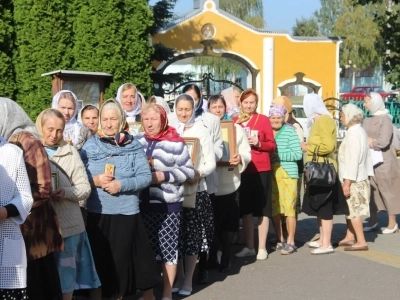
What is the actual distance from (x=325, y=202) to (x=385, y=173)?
2.04m

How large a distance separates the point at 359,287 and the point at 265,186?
1.81 meters

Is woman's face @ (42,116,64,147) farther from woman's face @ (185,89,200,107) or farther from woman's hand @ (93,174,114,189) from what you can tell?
woman's face @ (185,89,200,107)

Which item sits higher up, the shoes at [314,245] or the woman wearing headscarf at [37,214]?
the woman wearing headscarf at [37,214]

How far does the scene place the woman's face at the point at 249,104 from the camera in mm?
9086

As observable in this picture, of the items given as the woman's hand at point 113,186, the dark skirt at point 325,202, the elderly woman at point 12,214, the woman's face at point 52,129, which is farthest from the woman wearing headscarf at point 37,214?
the dark skirt at point 325,202

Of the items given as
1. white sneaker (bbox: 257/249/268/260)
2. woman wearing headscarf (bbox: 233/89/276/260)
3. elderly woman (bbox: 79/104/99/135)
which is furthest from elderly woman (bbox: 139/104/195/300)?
white sneaker (bbox: 257/249/268/260)

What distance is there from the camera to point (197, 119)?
8.06m

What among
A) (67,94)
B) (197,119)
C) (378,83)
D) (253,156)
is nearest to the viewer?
(67,94)

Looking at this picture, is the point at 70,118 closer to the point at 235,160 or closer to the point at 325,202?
the point at 235,160

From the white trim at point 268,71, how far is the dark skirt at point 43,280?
2609 cm

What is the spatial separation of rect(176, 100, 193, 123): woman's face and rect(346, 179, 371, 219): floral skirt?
2.71 meters

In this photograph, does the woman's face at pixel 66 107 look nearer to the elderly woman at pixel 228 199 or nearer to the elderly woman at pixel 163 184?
the elderly woman at pixel 163 184

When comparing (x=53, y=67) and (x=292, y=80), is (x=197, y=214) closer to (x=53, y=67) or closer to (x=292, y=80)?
(x=53, y=67)

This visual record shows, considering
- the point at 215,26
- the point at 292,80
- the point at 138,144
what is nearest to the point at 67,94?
the point at 138,144
